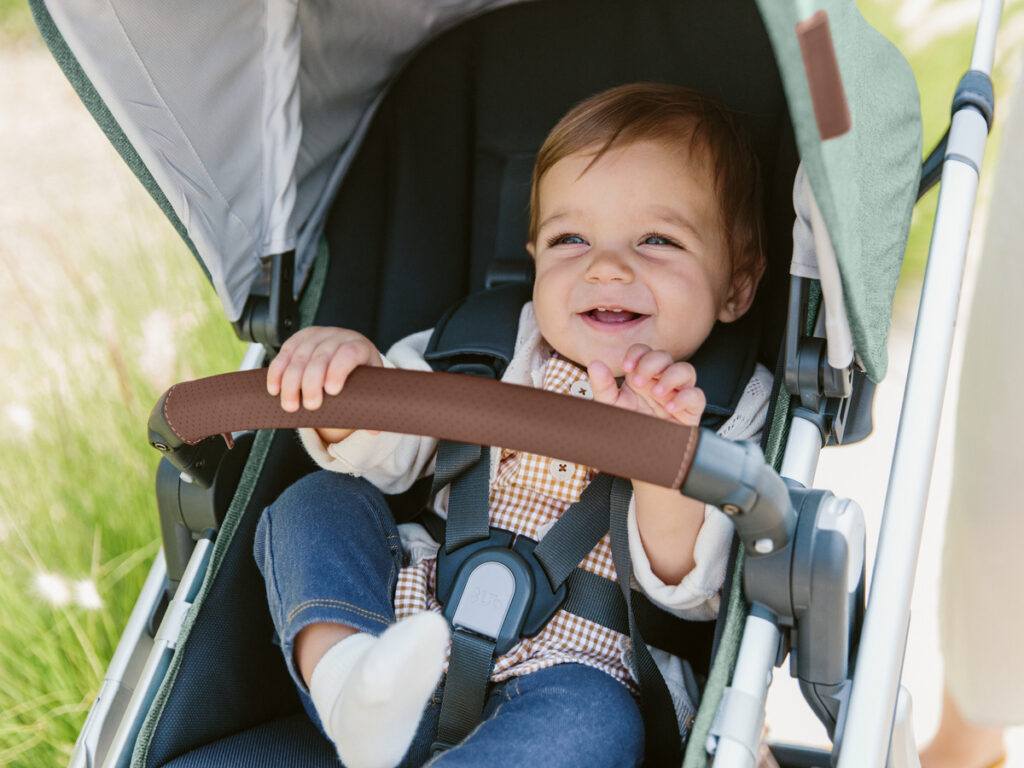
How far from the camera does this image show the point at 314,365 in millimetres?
1039

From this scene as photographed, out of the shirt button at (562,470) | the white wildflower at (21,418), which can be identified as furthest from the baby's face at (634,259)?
the white wildflower at (21,418)

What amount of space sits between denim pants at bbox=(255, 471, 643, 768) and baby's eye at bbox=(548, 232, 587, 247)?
18.0 inches

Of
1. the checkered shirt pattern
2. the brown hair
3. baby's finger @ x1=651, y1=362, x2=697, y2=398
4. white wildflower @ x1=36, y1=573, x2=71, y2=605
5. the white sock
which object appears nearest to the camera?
the white sock

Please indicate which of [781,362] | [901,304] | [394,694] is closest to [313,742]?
[394,694]

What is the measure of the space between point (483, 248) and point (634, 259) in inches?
17.1

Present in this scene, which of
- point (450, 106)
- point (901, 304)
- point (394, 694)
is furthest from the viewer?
point (901, 304)

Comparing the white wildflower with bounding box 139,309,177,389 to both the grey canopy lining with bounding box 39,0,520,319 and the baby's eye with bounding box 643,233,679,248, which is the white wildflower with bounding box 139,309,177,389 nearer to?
the grey canopy lining with bounding box 39,0,520,319

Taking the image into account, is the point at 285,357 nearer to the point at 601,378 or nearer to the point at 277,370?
the point at 277,370

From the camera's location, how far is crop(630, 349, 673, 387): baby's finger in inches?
38.7

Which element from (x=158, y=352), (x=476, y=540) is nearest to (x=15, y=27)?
(x=158, y=352)

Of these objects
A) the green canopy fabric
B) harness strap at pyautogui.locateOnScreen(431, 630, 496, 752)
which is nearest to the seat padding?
harness strap at pyautogui.locateOnScreen(431, 630, 496, 752)

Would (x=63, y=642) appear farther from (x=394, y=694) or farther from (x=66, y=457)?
(x=394, y=694)

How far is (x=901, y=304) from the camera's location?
8.33 feet

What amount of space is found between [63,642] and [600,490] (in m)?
1.23
